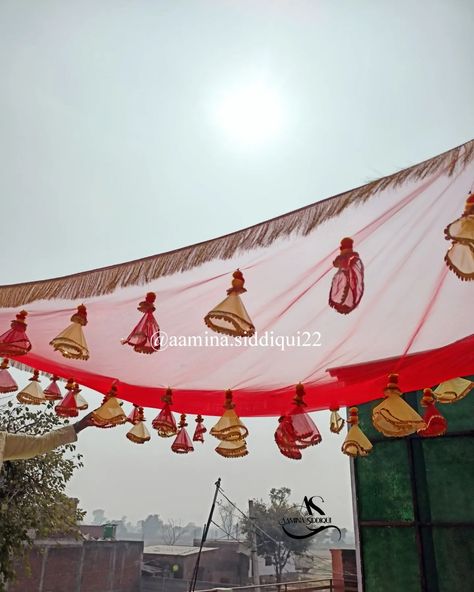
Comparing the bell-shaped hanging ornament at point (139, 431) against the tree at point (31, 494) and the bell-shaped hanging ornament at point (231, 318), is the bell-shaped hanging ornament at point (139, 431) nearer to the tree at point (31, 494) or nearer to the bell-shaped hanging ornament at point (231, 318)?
the bell-shaped hanging ornament at point (231, 318)

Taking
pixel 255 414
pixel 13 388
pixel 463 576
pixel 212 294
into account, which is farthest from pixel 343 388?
pixel 463 576

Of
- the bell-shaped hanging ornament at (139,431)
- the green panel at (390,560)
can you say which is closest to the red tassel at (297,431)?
the bell-shaped hanging ornament at (139,431)

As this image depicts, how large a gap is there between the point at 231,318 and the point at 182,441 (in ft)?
6.69

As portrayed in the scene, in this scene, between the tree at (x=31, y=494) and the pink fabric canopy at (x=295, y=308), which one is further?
the tree at (x=31, y=494)

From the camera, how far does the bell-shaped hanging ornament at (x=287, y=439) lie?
8.75 feet

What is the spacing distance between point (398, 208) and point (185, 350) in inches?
60.7

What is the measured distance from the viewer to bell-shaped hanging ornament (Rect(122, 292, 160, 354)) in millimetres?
2207

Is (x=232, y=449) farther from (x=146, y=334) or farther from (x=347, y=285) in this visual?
(x=347, y=285)

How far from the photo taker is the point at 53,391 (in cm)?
323

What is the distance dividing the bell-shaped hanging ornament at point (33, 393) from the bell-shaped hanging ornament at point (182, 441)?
1072 mm

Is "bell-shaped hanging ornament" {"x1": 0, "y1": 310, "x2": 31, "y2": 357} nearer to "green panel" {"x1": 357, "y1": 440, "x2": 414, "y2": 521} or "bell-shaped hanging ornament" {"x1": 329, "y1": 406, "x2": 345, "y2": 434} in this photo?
"bell-shaped hanging ornament" {"x1": 329, "y1": 406, "x2": 345, "y2": 434}

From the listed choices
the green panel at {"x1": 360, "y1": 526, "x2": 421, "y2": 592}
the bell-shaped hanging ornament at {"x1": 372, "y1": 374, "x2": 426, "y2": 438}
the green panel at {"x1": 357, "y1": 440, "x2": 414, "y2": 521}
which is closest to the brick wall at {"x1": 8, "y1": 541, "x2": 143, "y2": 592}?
the green panel at {"x1": 360, "y1": 526, "x2": 421, "y2": 592}

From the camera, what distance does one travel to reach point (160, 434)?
3.35 meters

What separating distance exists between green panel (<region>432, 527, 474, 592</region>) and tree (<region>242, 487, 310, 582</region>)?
2630 centimetres
